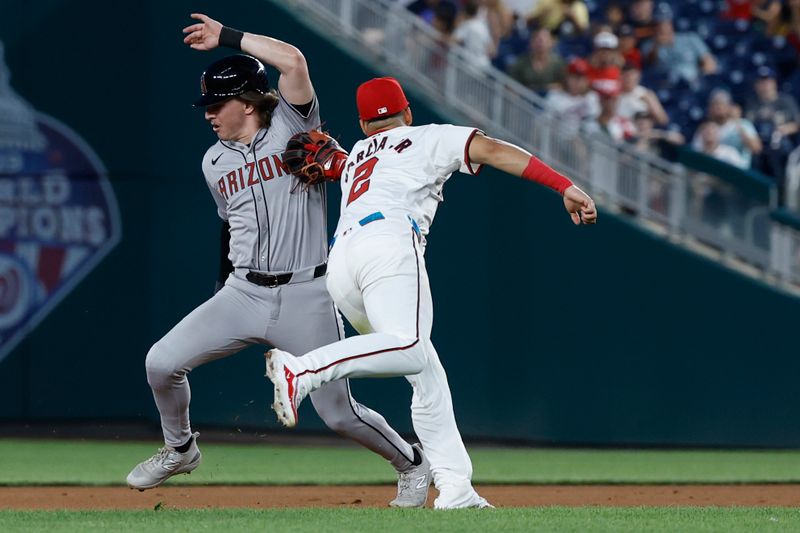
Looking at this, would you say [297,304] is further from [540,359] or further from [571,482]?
[540,359]

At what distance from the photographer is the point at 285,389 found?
453 centimetres

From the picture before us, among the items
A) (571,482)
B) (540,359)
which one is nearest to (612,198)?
(540,359)

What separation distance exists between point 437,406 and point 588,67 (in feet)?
21.7

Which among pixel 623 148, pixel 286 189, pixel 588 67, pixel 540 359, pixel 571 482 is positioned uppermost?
pixel 588 67

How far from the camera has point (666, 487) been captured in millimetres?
7480

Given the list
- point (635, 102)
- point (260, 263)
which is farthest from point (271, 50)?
point (635, 102)

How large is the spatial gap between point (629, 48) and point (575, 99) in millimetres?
1635

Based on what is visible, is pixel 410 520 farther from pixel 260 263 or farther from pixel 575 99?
pixel 575 99

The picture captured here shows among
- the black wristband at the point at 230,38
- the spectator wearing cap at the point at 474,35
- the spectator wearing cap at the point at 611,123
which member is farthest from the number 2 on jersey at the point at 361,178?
the spectator wearing cap at the point at 474,35

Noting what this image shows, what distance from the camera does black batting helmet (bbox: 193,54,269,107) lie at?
213 inches

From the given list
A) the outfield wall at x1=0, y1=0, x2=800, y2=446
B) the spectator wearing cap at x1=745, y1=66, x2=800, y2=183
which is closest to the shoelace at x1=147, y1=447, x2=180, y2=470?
the outfield wall at x1=0, y1=0, x2=800, y2=446

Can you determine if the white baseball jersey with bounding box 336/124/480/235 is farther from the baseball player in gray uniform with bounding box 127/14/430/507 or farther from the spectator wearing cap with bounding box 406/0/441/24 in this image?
the spectator wearing cap with bounding box 406/0/441/24

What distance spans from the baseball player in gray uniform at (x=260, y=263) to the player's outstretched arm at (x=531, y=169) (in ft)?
2.79

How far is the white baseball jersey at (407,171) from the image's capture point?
5.05 m
